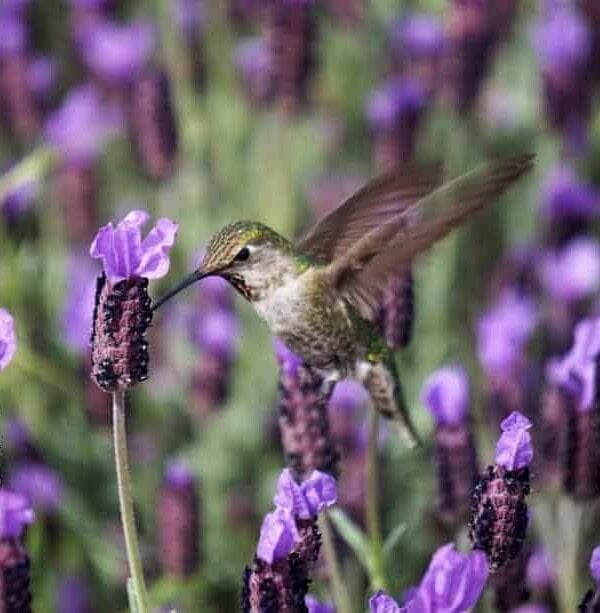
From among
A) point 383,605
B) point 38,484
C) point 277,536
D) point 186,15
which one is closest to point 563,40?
point 186,15

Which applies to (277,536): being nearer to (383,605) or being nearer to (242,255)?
(383,605)

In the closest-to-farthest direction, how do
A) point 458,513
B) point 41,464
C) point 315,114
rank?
point 458,513, point 41,464, point 315,114

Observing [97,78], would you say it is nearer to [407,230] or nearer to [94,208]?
[94,208]

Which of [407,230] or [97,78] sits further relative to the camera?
[97,78]

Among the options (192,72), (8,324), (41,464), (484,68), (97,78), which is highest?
(97,78)

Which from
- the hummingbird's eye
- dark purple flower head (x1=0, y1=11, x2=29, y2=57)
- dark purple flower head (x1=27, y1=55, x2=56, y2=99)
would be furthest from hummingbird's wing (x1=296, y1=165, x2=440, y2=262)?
dark purple flower head (x1=0, y1=11, x2=29, y2=57)

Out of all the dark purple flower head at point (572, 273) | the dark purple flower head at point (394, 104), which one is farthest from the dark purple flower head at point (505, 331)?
the dark purple flower head at point (394, 104)

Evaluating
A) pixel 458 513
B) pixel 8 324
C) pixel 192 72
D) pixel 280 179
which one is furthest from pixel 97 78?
pixel 8 324
